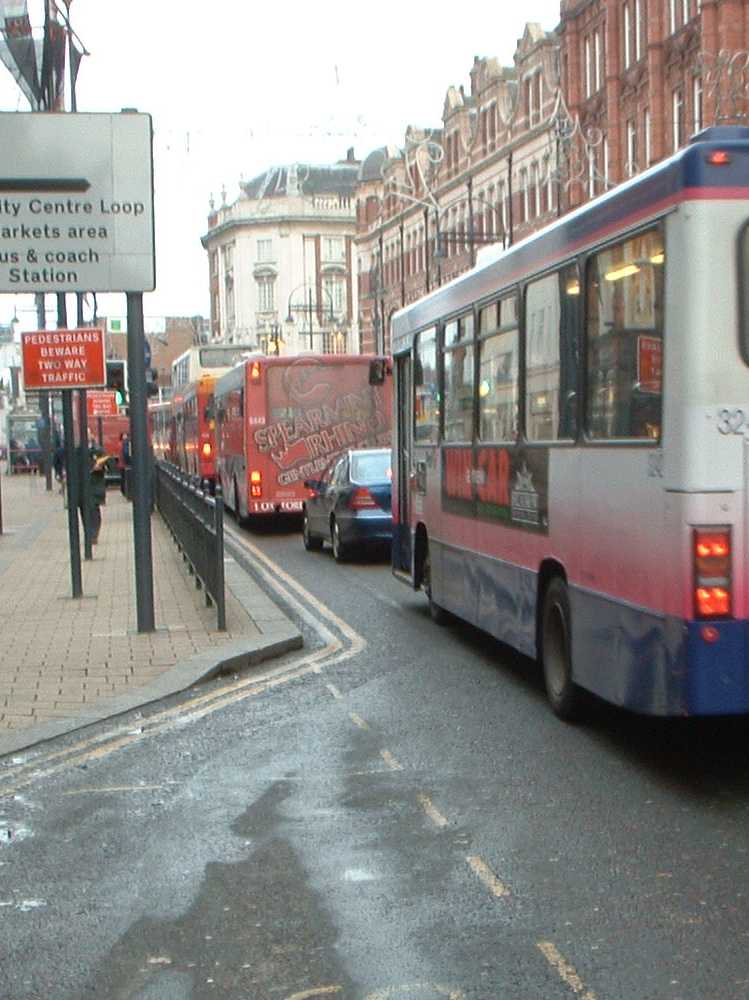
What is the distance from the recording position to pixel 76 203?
551 inches

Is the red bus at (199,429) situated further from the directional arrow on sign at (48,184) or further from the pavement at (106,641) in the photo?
the directional arrow on sign at (48,184)

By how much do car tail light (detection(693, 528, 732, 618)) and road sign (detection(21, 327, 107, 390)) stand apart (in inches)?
408

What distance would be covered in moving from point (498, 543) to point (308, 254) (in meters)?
126

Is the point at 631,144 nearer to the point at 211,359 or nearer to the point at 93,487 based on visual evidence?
the point at 211,359

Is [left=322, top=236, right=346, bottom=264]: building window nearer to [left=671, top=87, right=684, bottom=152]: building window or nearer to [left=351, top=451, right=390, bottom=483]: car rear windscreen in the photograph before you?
[left=671, top=87, right=684, bottom=152]: building window

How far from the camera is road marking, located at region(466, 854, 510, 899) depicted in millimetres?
6059

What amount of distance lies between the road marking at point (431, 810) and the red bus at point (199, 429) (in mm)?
29742

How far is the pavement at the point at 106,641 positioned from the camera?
10.5 m

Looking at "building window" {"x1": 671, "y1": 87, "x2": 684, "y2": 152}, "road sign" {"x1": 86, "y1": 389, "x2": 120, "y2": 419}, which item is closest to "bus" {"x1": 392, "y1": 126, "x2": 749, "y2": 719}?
"road sign" {"x1": 86, "y1": 389, "x2": 120, "y2": 419}

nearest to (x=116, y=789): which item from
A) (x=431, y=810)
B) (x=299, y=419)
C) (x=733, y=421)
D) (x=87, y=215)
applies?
(x=431, y=810)

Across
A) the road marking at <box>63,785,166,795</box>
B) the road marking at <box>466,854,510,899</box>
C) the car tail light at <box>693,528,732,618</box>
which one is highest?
the car tail light at <box>693,528,732,618</box>

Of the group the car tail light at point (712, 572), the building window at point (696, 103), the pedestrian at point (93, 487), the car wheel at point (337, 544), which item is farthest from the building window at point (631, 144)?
the car tail light at point (712, 572)

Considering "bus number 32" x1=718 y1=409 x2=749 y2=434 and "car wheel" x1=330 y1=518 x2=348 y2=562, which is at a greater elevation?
"bus number 32" x1=718 y1=409 x2=749 y2=434

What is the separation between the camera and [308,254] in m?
135
